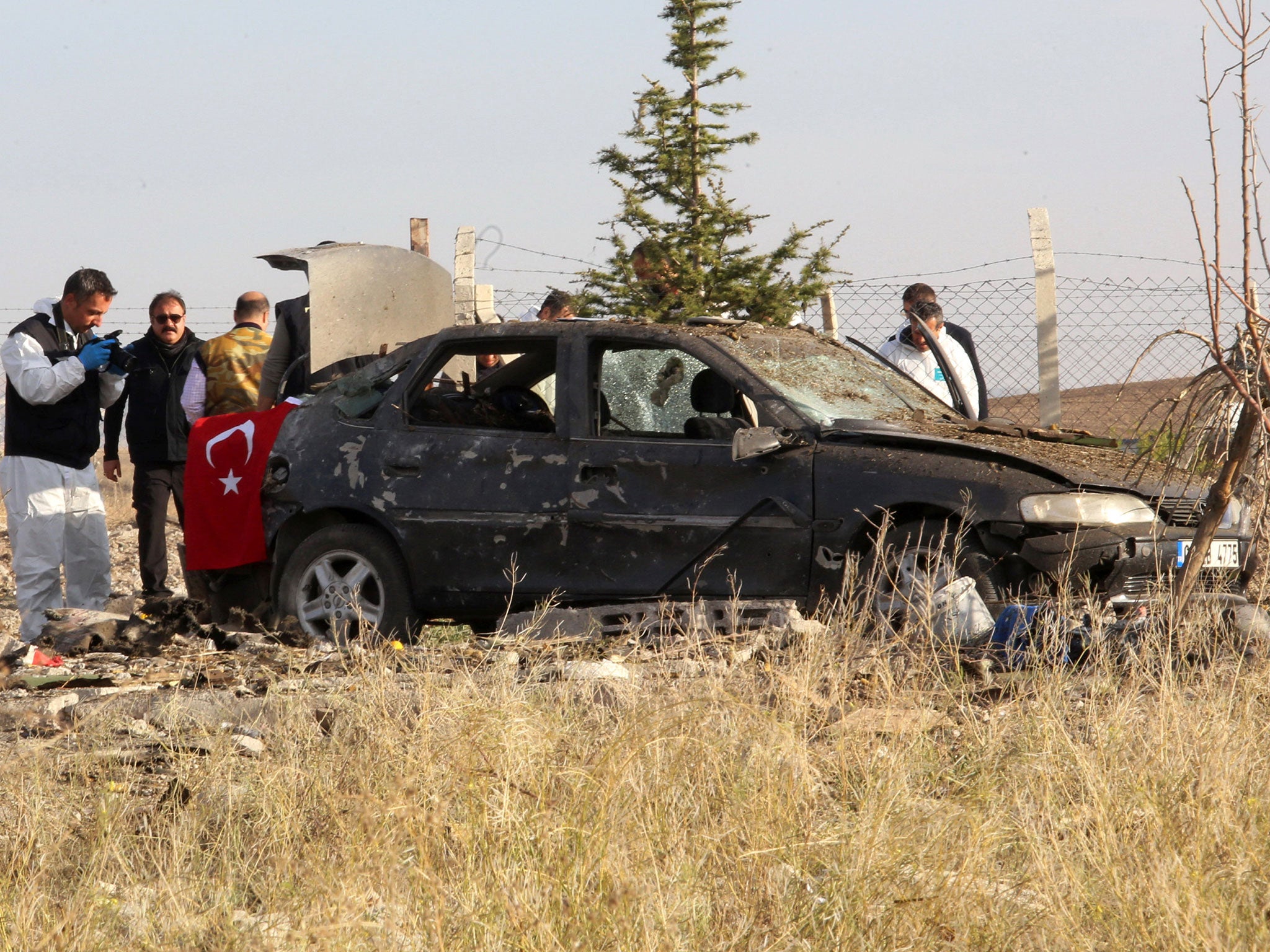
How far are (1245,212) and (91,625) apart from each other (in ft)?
17.7

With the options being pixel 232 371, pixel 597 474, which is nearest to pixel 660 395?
pixel 597 474

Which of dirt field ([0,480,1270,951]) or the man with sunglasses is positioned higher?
the man with sunglasses

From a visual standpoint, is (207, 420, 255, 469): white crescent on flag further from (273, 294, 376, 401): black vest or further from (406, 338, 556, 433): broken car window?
(406, 338, 556, 433): broken car window

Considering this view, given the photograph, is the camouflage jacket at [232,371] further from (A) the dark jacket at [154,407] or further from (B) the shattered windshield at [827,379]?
(B) the shattered windshield at [827,379]

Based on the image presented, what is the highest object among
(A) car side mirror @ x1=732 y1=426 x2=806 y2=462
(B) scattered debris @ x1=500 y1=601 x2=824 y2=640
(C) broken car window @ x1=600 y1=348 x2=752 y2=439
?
(C) broken car window @ x1=600 y1=348 x2=752 y2=439

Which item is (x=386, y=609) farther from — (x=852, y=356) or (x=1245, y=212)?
(x=1245, y=212)

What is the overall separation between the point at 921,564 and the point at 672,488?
1131 mm

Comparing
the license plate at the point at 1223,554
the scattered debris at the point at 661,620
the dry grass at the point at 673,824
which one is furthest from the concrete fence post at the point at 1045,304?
the dry grass at the point at 673,824

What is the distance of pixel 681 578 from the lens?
6227mm

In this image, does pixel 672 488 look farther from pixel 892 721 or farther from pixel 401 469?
pixel 892 721

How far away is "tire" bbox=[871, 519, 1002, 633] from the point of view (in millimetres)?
5578

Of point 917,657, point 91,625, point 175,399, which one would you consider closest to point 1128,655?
point 917,657

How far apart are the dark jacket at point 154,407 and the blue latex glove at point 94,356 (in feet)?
1.25

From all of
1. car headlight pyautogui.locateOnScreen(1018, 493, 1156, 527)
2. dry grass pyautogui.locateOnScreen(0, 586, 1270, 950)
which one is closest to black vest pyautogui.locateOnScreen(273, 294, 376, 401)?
dry grass pyautogui.locateOnScreen(0, 586, 1270, 950)
